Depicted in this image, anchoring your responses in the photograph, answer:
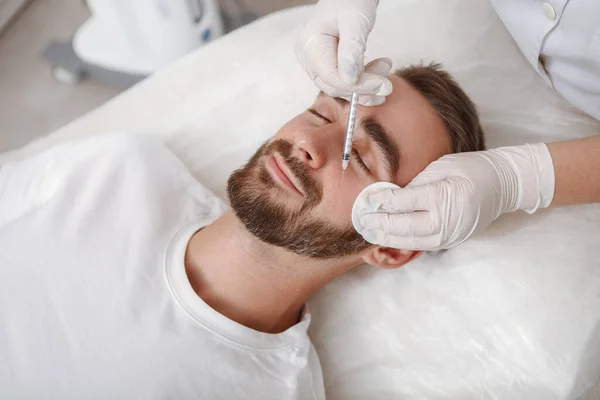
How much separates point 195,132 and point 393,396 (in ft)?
3.00

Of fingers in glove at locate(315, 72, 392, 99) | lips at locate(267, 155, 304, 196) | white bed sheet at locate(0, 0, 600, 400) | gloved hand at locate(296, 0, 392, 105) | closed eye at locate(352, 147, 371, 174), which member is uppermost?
gloved hand at locate(296, 0, 392, 105)

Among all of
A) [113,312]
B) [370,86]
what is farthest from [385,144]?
[113,312]

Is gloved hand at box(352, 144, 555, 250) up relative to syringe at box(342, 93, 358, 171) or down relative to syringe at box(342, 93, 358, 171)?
down

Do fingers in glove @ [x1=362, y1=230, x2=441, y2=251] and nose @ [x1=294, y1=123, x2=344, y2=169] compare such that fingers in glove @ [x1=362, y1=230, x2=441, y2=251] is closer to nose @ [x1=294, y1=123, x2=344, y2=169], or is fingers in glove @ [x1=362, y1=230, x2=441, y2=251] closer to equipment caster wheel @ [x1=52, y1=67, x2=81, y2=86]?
nose @ [x1=294, y1=123, x2=344, y2=169]

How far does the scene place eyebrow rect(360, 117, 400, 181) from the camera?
1.04 metres

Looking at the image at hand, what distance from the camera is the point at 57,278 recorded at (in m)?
1.09

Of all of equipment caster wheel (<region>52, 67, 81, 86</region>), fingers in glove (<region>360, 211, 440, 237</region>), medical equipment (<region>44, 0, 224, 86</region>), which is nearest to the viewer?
fingers in glove (<region>360, 211, 440, 237</region>)

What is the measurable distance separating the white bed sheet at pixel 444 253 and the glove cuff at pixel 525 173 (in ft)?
0.48

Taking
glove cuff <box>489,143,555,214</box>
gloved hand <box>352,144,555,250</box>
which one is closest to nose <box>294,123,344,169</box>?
gloved hand <box>352,144,555,250</box>

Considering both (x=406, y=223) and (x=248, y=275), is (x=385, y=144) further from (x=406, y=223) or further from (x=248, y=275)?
(x=248, y=275)

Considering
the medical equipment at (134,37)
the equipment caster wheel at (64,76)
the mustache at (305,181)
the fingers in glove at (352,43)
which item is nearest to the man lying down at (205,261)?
the mustache at (305,181)

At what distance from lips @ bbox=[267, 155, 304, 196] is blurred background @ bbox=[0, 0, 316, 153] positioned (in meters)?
1.00

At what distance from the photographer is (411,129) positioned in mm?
1075

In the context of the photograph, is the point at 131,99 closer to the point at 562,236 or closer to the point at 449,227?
the point at 449,227
